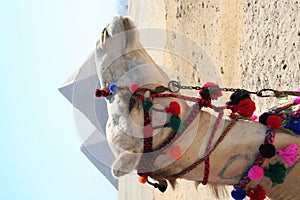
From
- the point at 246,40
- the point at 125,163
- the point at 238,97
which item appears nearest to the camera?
the point at 125,163

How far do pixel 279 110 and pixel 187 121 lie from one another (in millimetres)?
285

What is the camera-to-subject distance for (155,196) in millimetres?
4781

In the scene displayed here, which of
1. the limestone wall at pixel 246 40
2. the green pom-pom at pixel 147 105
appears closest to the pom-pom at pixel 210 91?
the green pom-pom at pixel 147 105

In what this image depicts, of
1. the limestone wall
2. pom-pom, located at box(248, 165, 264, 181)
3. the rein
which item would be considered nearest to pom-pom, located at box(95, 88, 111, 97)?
the rein

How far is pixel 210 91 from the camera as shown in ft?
3.76

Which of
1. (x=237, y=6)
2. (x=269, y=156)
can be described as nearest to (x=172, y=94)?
(x=269, y=156)

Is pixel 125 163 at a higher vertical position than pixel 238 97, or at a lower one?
lower

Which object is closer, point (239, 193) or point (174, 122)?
point (174, 122)

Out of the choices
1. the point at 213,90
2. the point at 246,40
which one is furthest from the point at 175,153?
the point at 246,40

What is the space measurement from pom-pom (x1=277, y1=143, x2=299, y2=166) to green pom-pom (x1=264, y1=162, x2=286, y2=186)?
0.02 metres

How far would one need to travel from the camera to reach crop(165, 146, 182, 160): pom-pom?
3.62 feet

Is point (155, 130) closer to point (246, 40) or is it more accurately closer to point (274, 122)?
point (274, 122)

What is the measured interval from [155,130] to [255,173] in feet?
0.85

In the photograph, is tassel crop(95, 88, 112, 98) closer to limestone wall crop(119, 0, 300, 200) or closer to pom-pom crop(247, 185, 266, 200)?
pom-pom crop(247, 185, 266, 200)
